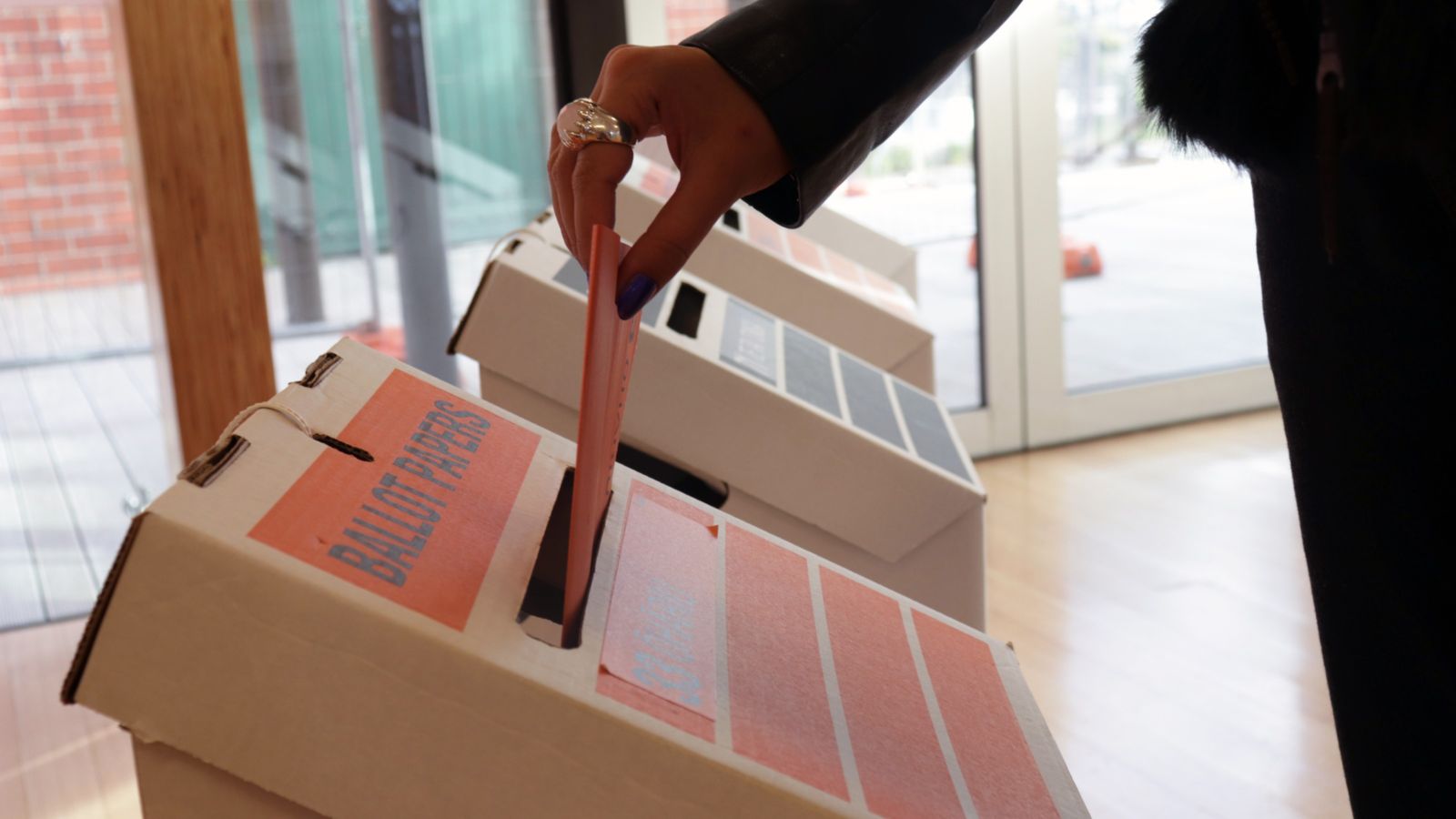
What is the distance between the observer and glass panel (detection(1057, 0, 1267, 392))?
318 cm

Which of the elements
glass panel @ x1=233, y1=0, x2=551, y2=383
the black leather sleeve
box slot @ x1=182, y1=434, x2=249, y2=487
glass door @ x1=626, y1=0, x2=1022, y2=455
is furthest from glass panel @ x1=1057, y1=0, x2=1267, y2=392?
box slot @ x1=182, y1=434, x2=249, y2=487

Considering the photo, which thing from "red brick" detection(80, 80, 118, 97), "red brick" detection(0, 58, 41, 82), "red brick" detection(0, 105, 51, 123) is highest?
"red brick" detection(0, 58, 41, 82)

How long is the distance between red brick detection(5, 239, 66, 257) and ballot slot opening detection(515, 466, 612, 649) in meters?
1.79

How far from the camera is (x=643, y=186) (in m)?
1.66

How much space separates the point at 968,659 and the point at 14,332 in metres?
2.00

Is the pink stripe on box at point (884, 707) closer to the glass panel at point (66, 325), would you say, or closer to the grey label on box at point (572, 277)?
the grey label on box at point (572, 277)

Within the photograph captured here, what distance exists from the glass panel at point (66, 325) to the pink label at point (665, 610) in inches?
69.1

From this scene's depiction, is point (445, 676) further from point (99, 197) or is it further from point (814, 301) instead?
point (99, 197)

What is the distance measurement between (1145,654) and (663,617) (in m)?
1.50

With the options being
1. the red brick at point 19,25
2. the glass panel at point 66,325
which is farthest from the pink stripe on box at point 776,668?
the red brick at point 19,25

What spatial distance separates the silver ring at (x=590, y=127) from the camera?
1.97 ft

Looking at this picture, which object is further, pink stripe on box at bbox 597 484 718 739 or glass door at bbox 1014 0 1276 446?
glass door at bbox 1014 0 1276 446

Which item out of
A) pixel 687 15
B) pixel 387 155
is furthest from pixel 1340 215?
pixel 687 15

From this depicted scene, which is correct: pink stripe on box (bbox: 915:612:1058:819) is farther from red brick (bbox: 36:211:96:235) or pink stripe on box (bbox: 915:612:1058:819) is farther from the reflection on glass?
the reflection on glass
